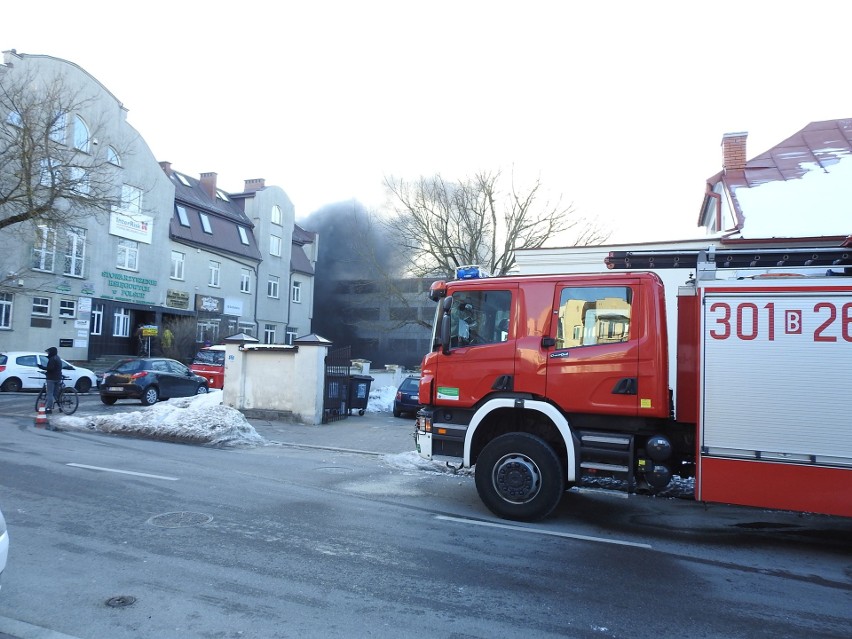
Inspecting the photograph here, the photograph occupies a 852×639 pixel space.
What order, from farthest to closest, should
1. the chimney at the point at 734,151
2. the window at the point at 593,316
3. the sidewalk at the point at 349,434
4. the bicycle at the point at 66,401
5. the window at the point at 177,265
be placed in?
the window at the point at 177,265 → the chimney at the point at 734,151 → the bicycle at the point at 66,401 → the sidewalk at the point at 349,434 → the window at the point at 593,316

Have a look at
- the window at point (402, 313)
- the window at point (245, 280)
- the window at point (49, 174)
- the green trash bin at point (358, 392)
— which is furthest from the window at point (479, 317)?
the window at point (245, 280)

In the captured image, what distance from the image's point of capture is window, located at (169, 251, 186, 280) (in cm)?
3547

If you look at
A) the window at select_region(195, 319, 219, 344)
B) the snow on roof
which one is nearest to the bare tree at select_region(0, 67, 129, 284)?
the window at select_region(195, 319, 219, 344)

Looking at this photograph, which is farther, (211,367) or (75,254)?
(75,254)

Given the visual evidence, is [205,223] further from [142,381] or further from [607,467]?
[607,467]

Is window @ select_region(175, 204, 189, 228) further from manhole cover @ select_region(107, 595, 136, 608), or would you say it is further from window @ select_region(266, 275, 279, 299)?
manhole cover @ select_region(107, 595, 136, 608)

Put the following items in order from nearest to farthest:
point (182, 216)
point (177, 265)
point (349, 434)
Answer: point (349, 434)
point (177, 265)
point (182, 216)

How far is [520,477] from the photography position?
691 centimetres

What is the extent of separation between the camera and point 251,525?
6.25 metres

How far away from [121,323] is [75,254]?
4456 mm

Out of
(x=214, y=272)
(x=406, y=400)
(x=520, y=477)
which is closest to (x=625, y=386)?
(x=520, y=477)

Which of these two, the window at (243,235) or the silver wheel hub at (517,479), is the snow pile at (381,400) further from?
the window at (243,235)

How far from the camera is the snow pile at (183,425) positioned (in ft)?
41.6

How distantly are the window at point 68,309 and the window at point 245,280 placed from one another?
459 inches
